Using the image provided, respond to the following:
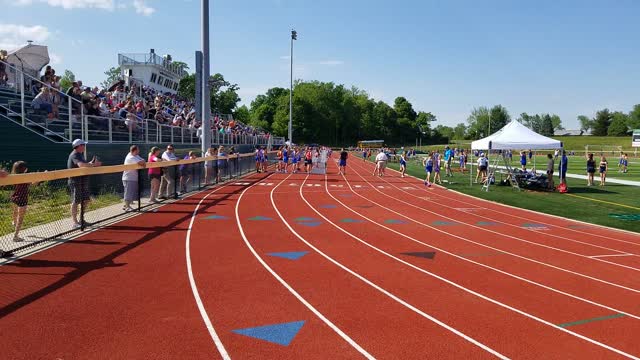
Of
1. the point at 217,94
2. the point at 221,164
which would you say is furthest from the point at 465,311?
the point at 217,94

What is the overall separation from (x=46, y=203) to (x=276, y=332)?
978 centimetres

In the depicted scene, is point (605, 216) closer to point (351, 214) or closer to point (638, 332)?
point (351, 214)

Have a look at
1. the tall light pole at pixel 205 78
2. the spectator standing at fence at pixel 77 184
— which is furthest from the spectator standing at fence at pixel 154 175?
the tall light pole at pixel 205 78

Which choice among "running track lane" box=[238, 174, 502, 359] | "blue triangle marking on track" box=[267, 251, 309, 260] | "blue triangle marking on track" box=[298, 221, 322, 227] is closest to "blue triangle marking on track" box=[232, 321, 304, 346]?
"running track lane" box=[238, 174, 502, 359]

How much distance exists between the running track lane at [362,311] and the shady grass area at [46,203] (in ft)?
16.1

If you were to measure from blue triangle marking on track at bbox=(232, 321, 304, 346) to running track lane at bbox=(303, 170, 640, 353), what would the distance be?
2905 mm

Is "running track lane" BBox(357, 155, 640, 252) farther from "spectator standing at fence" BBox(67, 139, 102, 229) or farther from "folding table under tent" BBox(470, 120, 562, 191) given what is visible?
"spectator standing at fence" BBox(67, 139, 102, 229)

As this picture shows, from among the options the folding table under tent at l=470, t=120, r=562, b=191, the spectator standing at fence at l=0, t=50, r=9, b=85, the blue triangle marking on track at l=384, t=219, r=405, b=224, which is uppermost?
the spectator standing at fence at l=0, t=50, r=9, b=85

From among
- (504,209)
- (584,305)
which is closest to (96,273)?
(584,305)

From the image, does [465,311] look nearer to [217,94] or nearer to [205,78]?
[205,78]

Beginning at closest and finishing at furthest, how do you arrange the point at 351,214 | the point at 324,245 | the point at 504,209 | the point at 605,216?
the point at 324,245
the point at 351,214
the point at 605,216
the point at 504,209

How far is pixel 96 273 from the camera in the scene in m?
6.88

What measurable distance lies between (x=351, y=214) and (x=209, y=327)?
29.1 ft

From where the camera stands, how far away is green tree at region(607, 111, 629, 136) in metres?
140
